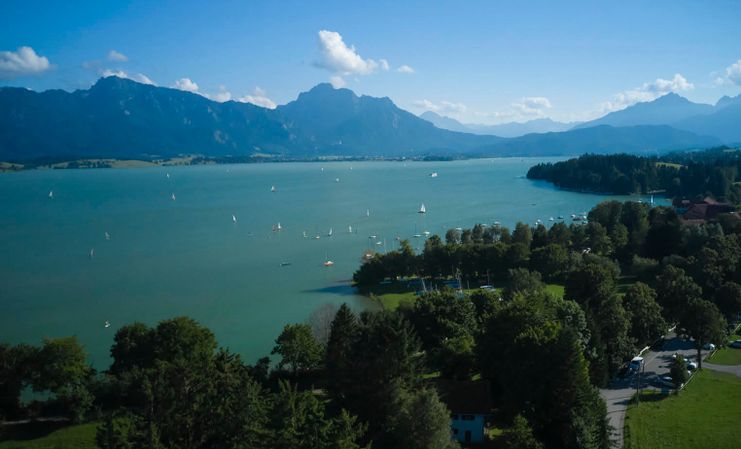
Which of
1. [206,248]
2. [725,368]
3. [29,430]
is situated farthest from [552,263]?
[206,248]

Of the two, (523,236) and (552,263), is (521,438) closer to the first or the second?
(552,263)

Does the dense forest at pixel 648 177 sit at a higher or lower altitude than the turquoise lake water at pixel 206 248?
higher

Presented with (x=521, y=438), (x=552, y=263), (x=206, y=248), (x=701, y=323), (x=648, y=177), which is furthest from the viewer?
(x=648, y=177)

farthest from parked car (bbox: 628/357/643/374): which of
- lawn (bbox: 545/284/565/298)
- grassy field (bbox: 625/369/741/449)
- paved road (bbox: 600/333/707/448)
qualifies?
lawn (bbox: 545/284/565/298)

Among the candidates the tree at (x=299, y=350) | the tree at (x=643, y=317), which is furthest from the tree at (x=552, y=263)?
the tree at (x=299, y=350)

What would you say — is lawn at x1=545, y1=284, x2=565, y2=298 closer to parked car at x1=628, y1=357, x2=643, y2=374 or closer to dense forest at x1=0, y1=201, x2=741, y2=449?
dense forest at x1=0, y1=201, x2=741, y2=449

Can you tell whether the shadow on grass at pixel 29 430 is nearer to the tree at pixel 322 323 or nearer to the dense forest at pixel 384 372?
the dense forest at pixel 384 372
